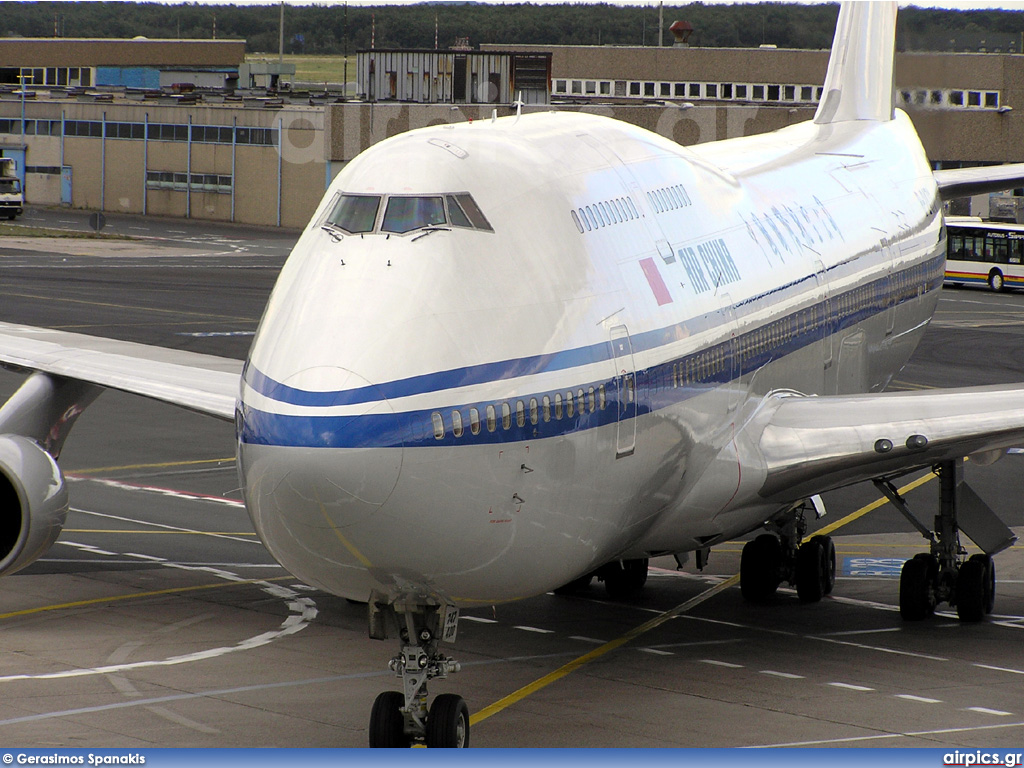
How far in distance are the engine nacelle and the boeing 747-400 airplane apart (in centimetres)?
4

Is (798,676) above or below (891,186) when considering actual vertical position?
below

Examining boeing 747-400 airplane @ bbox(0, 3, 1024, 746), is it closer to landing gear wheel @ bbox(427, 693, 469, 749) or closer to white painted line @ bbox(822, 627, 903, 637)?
landing gear wheel @ bbox(427, 693, 469, 749)

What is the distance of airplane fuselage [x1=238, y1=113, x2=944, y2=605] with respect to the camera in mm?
12562

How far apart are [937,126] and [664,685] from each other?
24.3m

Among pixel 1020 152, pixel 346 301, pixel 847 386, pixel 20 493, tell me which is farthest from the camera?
pixel 1020 152

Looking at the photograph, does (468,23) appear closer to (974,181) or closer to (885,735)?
(974,181)

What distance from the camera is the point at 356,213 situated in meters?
Answer: 13.9

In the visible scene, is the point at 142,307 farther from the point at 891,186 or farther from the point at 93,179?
the point at 93,179

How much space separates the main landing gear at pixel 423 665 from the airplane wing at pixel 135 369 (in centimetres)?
621

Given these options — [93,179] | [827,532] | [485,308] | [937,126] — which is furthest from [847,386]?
[93,179]

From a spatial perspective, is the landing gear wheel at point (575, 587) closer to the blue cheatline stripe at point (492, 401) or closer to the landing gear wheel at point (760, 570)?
the landing gear wheel at point (760, 570)

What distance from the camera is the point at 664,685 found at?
59.3 feet

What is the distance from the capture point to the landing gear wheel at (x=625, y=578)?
23016mm

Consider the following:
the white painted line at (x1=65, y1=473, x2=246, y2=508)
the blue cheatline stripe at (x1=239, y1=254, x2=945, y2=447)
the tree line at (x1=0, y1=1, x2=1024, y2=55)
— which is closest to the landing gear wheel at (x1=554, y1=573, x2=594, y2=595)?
the blue cheatline stripe at (x1=239, y1=254, x2=945, y2=447)
